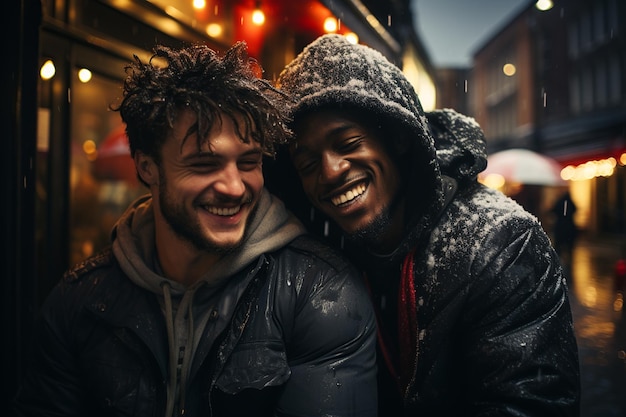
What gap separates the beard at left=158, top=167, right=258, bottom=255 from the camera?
2.04 metres

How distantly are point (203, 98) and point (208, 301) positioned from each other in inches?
34.5

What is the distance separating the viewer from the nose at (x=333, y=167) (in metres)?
2.23

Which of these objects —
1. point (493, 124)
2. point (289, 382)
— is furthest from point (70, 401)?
point (493, 124)

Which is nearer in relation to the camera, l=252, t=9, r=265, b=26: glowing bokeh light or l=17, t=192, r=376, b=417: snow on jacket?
l=17, t=192, r=376, b=417: snow on jacket

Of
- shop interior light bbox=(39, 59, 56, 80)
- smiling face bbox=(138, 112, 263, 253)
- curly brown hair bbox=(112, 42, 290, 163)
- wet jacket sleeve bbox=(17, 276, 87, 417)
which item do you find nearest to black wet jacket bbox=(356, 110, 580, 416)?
smiling face bbox=(138, 112, 263, 253)

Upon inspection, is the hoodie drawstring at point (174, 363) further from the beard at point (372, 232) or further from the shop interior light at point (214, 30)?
the shop interior light at point (214, 30)

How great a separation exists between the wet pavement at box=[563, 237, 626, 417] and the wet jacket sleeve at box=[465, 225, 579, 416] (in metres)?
2.91

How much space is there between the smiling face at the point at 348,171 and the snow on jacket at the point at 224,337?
20 cm

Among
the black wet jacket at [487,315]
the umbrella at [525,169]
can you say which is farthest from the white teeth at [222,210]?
the umbrella at [525,169]

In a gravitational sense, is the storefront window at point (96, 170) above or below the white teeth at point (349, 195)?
above

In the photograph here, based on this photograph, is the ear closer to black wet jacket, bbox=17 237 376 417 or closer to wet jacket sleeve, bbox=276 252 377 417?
black wet jacket, bbox=17 237 376 417

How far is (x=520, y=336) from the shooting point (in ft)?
6.42

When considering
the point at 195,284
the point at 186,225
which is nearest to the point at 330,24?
the point at 186,225

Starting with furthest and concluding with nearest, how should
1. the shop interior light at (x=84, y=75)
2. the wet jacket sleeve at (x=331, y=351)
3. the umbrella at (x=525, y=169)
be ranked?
the umbrella at (x=525, y=169), the shop interior light at (x=84, y=75), the wet jacket sleeve at (x=331, y=351)
